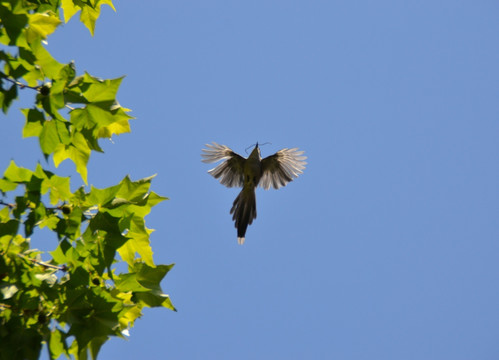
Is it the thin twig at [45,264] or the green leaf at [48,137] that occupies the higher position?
the green leaf at [48,137]

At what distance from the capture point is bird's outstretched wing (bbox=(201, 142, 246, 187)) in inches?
290

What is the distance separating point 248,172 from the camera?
7246 mm

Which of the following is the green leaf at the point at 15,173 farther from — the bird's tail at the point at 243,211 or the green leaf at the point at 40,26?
the bird's tail at the point at 243,211

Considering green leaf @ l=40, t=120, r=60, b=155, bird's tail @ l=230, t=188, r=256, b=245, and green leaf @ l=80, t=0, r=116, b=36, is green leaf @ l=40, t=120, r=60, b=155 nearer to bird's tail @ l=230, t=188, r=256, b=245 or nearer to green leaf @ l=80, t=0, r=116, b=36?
green leaf @ l=80, t=0, r=116, b=36

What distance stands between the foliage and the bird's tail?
14.2ft

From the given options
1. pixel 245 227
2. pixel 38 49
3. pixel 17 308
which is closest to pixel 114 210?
pixel 17 308

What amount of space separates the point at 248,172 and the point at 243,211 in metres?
0.53

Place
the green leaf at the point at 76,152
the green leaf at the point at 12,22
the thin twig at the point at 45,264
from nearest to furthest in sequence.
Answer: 1. the green leaf at the point at 12,22
2. the thin twig at the point at 45,264
3. the green leaf at the point at 76,152

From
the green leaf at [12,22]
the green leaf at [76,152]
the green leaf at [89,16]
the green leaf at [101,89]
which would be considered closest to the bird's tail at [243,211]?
the green leaf at [89,16]

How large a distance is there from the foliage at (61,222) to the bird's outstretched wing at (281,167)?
4776mm

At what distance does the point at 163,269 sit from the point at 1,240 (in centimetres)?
81

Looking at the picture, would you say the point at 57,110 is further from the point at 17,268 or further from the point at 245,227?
the point at 245,227

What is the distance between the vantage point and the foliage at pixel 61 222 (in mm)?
2406

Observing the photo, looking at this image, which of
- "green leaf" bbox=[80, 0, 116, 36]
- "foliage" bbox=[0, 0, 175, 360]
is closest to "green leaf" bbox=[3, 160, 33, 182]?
"foliage" bbox=[0, 0, 175, 360]
